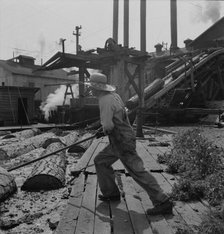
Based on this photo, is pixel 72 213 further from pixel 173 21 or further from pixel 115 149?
pixel 173 21

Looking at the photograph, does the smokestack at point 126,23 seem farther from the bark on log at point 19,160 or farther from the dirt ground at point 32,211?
the dirt ground at point 32,211

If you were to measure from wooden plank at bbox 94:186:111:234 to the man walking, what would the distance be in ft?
0.74

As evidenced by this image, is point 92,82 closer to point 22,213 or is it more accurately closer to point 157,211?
point 157,211

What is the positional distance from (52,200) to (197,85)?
17533 millimetres

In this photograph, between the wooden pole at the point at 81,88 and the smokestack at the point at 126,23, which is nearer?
the wooden pole at the point at 81,88

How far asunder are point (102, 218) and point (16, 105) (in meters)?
26.0

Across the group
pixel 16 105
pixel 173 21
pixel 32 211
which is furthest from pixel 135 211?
pixel 173 21

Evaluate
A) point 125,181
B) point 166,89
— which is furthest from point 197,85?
point 125,181

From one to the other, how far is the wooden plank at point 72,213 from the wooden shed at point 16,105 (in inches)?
907

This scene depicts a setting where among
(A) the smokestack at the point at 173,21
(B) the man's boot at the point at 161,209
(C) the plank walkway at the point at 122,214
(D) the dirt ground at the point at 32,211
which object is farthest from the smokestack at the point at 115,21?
(B) the man's boot at the point at 161,209

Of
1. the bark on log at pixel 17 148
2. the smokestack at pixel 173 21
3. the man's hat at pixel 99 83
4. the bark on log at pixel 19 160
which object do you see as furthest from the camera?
the smokestack at pixel 173 21

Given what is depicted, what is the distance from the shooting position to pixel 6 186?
633cm

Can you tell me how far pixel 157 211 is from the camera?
4.35 m

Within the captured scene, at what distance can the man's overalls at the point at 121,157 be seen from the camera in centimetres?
452
